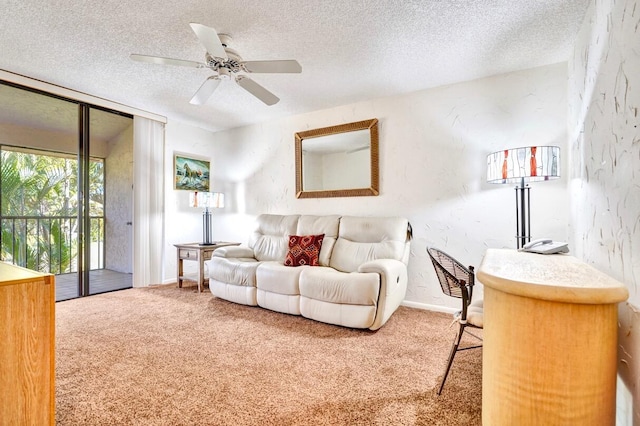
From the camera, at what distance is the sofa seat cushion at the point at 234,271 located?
3131 millimetres

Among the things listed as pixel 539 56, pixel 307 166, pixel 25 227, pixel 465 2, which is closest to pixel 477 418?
pixel 465 2

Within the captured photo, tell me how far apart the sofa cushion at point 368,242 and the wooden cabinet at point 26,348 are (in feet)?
7.89

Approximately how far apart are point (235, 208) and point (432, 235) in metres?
3.04

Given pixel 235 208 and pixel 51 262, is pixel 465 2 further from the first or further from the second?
pixel 51 262

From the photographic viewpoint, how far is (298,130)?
→ 4.16m

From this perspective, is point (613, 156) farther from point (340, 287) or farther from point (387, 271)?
point (340, 287)

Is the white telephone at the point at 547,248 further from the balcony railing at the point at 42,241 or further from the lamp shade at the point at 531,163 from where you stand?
the balcony railing at the point at 42,241

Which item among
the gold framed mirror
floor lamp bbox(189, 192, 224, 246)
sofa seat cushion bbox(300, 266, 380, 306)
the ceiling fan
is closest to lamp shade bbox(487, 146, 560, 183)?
sofa seat cushion bbox(300, 266, 380, 306)

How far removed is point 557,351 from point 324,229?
2.72 meters

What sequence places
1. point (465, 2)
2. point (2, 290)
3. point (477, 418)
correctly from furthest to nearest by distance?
1. point (465, 2)
2. point (477, 418)
3. point (2, 290)

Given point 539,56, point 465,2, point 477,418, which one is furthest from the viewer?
point 539,56

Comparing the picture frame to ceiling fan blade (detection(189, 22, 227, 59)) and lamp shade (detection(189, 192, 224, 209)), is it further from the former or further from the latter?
ceiling fan blade (detection(189, 22, 227, 59))

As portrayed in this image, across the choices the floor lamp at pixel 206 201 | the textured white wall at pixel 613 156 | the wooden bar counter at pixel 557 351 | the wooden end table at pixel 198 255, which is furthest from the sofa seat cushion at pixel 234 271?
the textured white wall at pixel 613 156

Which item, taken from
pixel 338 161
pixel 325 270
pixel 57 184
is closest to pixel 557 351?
pixel 325 270
